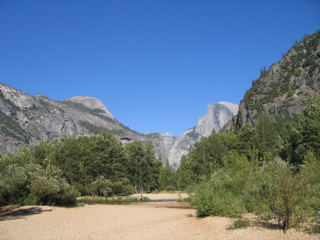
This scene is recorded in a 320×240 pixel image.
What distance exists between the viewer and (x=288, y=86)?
13138cm

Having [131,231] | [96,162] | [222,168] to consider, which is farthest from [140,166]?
[131,231]

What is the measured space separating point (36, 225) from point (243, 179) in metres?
16.0

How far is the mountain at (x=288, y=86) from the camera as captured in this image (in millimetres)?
110250

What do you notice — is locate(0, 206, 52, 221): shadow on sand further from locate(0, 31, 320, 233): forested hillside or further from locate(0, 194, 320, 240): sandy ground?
locate(0, 194, 320, 240): sandy ground

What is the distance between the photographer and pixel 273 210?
13070mm

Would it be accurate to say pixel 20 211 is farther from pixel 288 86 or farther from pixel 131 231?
Result: pixel 288 86

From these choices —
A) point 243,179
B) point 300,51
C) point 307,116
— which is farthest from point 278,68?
point 243,179

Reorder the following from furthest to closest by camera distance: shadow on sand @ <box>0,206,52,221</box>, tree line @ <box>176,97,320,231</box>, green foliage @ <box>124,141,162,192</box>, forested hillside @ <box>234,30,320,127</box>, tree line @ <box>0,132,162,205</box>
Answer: forested hillside @ <box>234,30,320,127</box>, green foliage @ <box>124,141,162,192</box>, tree line @ <box>0,132,162,205</box>, shadow on sand @ <box>0,206,52,221</box>, tree line @ <box>176,97,320,231</box>

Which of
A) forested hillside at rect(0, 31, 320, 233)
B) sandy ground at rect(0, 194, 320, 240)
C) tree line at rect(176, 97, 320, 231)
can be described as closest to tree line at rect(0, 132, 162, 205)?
forested hillside at rect(0, 31, 320, 233)

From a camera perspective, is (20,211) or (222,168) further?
(222,168)

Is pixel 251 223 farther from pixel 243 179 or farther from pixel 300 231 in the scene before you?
pixel 243 179

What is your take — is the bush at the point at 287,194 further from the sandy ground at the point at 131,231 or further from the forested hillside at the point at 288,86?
the forested hillside at the point at 288,86

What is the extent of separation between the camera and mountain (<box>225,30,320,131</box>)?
110250mm

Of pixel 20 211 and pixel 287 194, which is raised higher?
pixel 287 194
